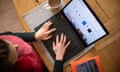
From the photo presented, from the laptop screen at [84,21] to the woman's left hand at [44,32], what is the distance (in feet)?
0.37

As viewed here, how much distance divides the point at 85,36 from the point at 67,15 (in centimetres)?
16

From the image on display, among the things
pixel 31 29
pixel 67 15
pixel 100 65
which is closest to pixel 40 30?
pixel 31 29

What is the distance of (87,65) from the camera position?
3.90ft

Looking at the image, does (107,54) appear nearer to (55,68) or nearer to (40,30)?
(55,68)

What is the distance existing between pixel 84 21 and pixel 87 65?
224 millimetres

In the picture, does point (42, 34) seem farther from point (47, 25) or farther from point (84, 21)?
point (84, 21)

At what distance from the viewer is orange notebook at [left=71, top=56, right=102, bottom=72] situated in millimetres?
1178

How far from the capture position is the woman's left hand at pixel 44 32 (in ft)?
4.19

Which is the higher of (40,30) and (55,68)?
(40,30)

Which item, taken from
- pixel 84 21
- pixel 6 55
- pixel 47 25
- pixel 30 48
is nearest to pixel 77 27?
pixel 84 21

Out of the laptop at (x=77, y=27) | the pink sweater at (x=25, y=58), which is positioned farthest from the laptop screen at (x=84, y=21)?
the pink sweater at (x=25, y=58)

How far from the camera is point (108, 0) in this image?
128 centimetres

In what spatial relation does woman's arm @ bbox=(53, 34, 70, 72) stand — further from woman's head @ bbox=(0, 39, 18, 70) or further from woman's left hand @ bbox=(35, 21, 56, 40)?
woman's head @ bbox=(0, 39, 18, 70)

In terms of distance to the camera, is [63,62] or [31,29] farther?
[31,29]
